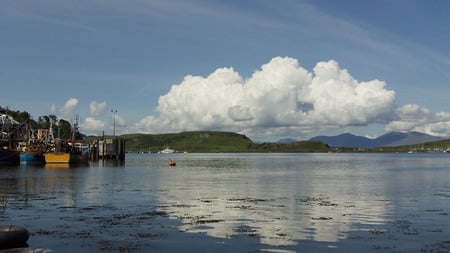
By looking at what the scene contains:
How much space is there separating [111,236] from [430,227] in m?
21.8

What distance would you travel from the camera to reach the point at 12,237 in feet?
88.3

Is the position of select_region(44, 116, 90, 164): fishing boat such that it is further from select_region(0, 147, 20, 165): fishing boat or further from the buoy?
the buoy

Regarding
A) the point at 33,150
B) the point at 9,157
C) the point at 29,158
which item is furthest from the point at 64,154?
the point at 33,150

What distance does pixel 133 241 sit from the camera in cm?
2992

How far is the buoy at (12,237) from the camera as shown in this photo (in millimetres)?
26562

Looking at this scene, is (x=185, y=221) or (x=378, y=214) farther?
(x=378, y=214)

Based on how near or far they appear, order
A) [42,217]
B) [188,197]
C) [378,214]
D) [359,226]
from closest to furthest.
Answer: [359,226] < [42,217] < [378,214] < [188,197]

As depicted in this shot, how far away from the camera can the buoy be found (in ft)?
87.1

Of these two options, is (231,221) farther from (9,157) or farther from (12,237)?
(9,157)

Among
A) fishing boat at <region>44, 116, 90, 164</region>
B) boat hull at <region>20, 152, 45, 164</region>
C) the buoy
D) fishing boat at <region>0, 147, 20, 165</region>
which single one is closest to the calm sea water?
the buoy

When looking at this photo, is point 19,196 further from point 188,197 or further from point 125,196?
point 188,197

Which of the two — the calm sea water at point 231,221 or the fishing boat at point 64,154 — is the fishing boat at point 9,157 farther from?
the calm sea water at point 231,221

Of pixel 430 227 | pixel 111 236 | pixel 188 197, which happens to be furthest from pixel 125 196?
pixel 430 227

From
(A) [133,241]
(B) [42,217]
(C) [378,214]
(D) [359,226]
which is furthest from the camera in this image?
(C) [378,214]
